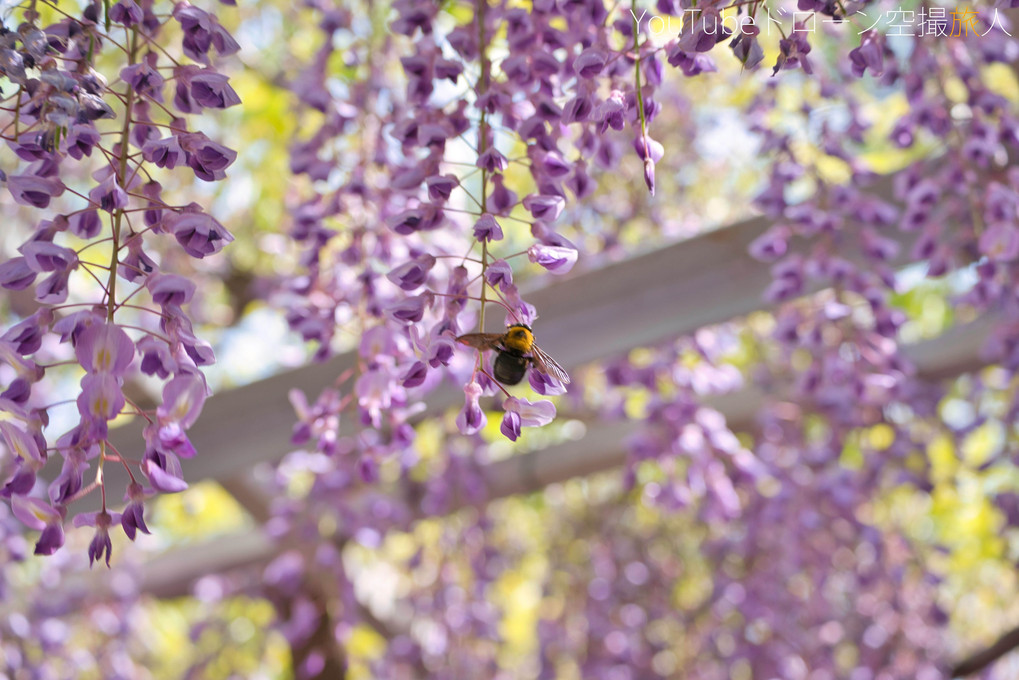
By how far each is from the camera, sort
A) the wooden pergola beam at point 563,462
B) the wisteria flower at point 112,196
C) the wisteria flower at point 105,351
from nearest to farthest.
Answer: the wisteria flower at point 105,351 < the wisteria flower at point 112,196 < the wooden pergola beam at point 563,462

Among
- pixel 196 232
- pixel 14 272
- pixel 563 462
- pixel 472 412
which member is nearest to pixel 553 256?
pixel 472 412

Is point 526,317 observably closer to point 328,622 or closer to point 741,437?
point 328,622

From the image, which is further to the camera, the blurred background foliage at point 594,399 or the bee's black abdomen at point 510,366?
the blurred background foliage at point 594,399

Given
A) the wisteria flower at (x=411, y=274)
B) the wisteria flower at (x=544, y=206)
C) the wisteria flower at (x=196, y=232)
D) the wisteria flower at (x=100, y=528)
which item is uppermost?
the wisteria flower at (x=196, y=232)

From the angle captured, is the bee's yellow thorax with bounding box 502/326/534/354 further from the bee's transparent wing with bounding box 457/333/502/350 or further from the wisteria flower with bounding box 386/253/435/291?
the wisteria flower with bounding box 386/253/435/291

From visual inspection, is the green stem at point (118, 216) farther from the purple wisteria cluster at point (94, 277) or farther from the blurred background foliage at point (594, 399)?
the blurred background foliage at point (594, 399)

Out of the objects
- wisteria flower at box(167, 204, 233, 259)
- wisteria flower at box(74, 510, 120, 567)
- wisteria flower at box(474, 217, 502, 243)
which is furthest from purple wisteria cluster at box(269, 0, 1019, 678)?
wisteria flower at box(74, 510, 120, 567)

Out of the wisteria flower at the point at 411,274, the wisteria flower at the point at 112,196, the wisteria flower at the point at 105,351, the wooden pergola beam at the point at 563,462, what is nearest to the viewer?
the wisteria flower at the point at 105,351

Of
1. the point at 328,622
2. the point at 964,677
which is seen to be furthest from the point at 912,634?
the point at 328,622

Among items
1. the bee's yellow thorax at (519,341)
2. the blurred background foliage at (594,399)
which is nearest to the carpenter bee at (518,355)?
the bee's yellow thorax at (519,341)
